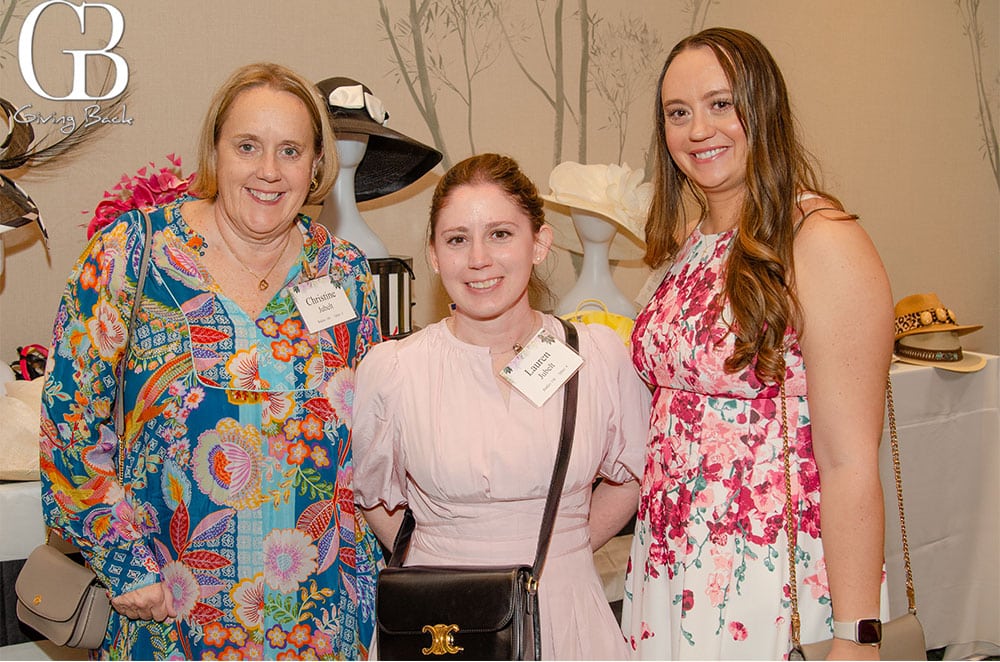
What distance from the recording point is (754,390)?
62.6 inches

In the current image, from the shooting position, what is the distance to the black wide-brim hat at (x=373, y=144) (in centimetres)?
230

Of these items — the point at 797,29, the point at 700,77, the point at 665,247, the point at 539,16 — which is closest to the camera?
the point at 700,77

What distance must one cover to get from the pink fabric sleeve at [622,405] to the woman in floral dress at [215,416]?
492 mm

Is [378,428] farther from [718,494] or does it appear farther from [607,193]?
[607,193]

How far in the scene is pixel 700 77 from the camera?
64.6 inches

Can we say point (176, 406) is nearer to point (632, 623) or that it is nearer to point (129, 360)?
point (129, 360)

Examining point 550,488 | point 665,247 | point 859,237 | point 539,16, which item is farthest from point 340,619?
point 539,16

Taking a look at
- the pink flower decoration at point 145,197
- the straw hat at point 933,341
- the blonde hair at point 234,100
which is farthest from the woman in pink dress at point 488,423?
the straw hat at point 933,341

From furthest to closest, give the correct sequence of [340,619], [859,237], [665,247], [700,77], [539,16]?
[539,16] < [665,247] < [340,619] < [700,77] < [859,237]

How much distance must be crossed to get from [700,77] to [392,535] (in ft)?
3.42

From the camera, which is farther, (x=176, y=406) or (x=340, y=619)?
(x=340, y=619)

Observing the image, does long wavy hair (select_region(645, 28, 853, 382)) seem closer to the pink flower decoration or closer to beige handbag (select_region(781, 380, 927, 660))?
beige handbag (select_region(781, 380, 927, 660))

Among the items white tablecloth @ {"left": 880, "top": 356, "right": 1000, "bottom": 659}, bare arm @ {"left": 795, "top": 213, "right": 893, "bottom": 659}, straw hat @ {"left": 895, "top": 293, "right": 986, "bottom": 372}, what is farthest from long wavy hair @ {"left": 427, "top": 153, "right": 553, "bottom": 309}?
straw hat @ {"left": 895, "top": 293, "right": 986, "bottom": 372}

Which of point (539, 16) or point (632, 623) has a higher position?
point (539, 16)
